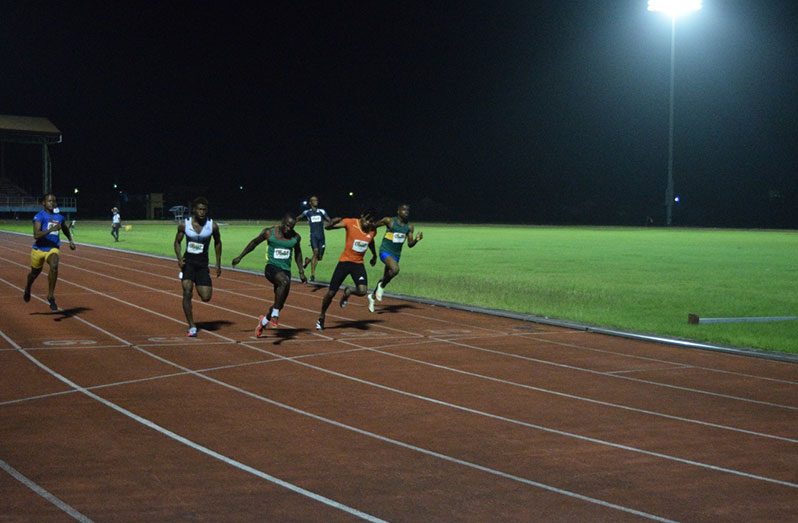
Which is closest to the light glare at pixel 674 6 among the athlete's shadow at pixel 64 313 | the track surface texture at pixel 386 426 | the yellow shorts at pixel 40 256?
the track surface texture at pixel 386 426

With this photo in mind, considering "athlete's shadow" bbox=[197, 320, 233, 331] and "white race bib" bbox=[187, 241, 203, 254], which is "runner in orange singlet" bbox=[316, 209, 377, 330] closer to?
"athlete's shadow" bbox=[197, 320, 233, 331]

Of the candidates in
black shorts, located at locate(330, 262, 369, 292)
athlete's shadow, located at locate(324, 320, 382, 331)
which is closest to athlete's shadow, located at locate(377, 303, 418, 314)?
athlete's shadow, located at locate(324, 320, 382, 331)

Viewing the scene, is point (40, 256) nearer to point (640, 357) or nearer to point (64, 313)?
point (64, 313)

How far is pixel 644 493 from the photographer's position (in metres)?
6.06

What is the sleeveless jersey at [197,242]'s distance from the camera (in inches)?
500

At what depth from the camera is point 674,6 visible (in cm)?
5844

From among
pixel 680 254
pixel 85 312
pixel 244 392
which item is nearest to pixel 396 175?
pixel 680 254

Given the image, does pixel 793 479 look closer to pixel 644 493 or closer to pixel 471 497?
pixel 644 493

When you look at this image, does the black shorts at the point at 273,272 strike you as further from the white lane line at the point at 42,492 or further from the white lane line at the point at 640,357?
the white lane line at the point at 42,492

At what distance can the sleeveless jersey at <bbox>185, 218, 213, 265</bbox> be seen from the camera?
1269 cm

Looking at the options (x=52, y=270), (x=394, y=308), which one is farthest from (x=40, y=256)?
(x=394, y=308)

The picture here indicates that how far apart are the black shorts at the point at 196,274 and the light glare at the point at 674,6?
51143 millimetres

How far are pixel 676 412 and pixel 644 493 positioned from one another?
276cm

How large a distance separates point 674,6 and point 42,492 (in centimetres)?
5836
